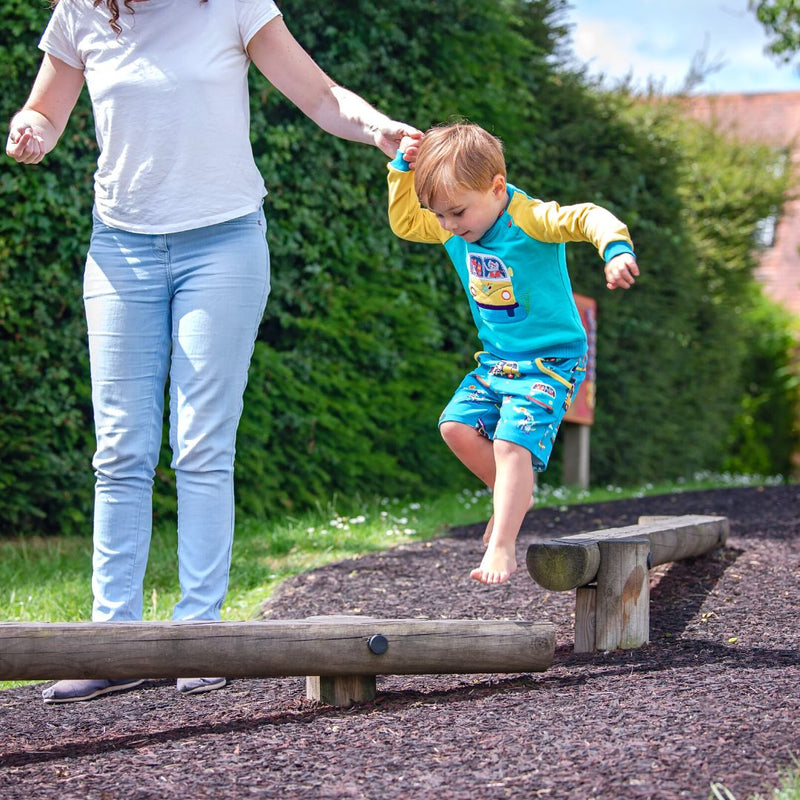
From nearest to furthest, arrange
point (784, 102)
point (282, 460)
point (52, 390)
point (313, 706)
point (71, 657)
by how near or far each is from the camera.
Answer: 1. point (71, 657)
2. point (313, 706)
3. point (52, 390)
4. point (282, 460)
5. point (784, 102)

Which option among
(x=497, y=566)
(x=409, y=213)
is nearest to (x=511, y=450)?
(x=497, y=566)

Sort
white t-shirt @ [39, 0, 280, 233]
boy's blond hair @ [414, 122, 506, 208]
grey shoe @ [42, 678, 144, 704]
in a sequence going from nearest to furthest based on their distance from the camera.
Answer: white t-shirt @ [39, 0, 280, 233], grey shoe @ [42, 678, 144, 704], boy's blond hair @ [414, 122, 506, 208]

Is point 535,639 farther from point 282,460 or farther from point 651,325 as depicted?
point 651,325

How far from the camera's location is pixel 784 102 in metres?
28.0

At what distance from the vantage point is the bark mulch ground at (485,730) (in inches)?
86.9

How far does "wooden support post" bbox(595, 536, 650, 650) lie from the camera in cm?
339

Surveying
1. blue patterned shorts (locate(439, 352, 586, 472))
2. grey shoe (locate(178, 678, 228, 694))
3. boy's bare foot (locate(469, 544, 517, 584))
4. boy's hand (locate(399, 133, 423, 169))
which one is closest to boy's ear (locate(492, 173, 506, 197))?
boy's hand (locate(399, 133, 423, 169))

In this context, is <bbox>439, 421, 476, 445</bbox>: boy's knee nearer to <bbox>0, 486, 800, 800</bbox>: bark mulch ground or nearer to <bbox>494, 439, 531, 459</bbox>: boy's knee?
<bbox>494, 439, 531, 459</bbox>: boy's knee

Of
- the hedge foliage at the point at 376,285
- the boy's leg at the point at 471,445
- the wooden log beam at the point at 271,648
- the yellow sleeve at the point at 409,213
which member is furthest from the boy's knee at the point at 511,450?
the hedge foliage at the point at 376,285

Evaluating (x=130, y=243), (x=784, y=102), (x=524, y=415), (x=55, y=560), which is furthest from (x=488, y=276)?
(x=784, y=102)

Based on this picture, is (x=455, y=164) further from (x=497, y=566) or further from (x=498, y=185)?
(x=497, y=566)

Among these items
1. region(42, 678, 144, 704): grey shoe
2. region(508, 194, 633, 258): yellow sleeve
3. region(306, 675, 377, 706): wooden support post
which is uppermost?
region(508, 194, 633, 258): yellow sleeve

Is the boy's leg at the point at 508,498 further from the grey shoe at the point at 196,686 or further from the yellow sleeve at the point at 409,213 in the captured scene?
the grey shoe at the point at 196,686

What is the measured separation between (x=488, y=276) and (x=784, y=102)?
1077 inches
